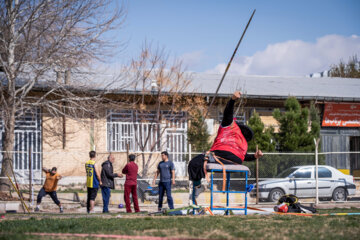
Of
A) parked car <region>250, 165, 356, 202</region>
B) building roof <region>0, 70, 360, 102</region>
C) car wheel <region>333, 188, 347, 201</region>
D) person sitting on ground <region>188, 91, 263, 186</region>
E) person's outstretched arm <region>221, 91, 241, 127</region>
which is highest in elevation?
building roof <region>0, 70, 360, 102</region>

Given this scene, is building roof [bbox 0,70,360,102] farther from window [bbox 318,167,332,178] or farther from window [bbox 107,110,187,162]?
window [bbox 318,167,332,178]

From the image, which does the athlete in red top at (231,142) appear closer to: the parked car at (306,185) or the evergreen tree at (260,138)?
the parked car at (306,185)

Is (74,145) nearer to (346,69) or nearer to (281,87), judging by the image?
(281,87)

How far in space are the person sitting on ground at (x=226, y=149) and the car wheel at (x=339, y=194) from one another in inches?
353

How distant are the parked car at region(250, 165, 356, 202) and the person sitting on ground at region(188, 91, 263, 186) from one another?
775 centimetres

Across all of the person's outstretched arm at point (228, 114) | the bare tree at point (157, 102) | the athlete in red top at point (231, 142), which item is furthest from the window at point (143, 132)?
the person's outstretched arm at point (228, 114)

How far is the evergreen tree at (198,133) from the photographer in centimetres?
2142

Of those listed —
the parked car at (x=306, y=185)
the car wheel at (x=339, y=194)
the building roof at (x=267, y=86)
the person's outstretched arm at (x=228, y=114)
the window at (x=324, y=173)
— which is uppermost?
the building roof at (x=267, y=86)

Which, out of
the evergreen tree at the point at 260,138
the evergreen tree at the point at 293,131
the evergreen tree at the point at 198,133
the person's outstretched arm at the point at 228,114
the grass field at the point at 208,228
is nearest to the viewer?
the grass field at the point at 208,228

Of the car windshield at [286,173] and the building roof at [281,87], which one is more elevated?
the building roof at [281,87]

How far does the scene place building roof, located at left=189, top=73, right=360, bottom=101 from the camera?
2392 centimetres

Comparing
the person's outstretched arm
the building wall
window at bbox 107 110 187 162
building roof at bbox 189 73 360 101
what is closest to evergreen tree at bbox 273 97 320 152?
building roof at bbox 189 73 360 101

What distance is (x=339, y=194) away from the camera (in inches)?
690

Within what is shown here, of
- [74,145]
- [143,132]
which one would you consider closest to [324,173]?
[143,132]
